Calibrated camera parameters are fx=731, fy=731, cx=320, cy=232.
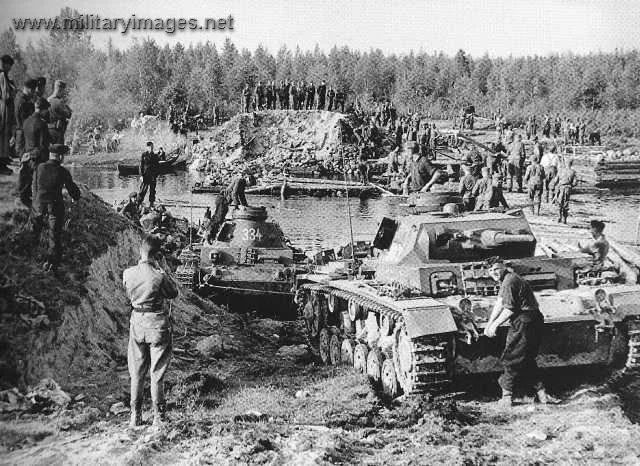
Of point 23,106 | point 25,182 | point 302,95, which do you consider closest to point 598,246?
point 25,182

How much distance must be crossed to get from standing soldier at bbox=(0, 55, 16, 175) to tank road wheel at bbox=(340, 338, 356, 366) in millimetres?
5376

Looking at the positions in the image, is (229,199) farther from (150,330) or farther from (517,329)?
(150,330)

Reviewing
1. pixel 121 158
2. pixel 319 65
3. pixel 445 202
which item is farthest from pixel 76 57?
pixel 319 65

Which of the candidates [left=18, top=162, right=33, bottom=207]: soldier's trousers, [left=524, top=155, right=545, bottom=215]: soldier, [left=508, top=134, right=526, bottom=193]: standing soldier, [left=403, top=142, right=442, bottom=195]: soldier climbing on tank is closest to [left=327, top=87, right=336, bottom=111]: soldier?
[left=508, top=134, right=526, bottom=193]: standing soldier

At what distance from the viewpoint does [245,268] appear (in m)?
14.4

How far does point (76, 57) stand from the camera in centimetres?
2055

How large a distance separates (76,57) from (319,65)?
78168 millimetres

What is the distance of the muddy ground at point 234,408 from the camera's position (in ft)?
20.9

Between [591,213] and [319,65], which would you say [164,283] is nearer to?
[591,213]

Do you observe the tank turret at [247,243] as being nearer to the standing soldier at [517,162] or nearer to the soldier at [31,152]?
the soldier at [31,152]

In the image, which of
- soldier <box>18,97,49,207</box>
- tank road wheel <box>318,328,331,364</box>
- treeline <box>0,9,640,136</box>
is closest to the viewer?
soldier <box>18,97,49,207</box>

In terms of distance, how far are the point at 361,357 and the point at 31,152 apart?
201 inches

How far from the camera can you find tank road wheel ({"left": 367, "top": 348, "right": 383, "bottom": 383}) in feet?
30.4

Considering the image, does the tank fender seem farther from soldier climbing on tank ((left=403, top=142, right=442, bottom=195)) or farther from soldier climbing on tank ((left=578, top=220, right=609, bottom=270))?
soldier climbing on tank ((left=403, top=142, right=442, bottom=195))
